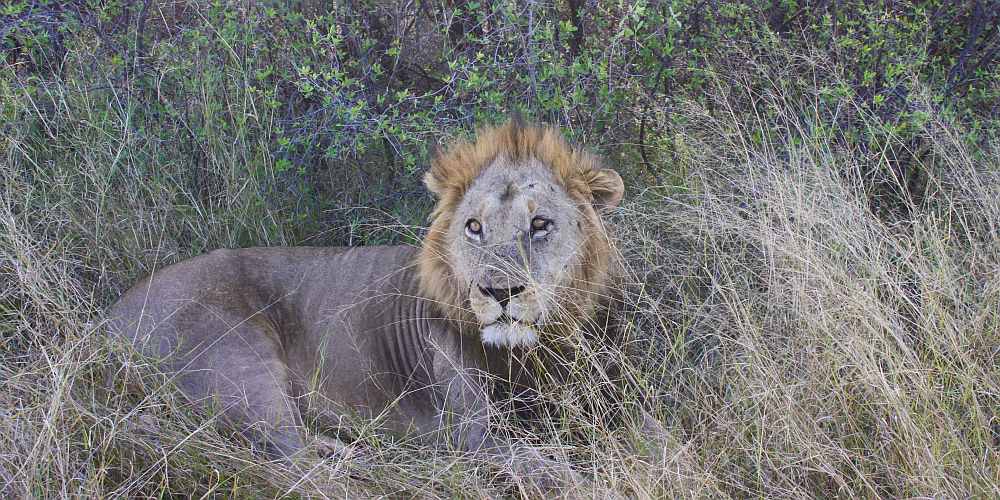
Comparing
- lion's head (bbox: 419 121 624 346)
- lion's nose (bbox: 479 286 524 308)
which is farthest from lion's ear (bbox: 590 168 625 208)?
lion's nose (bbox: 479 286 524 308)

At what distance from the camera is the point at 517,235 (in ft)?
11.6

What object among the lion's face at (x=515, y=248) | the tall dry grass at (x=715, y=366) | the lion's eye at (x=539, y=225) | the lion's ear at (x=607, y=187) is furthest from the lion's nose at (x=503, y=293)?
the lion's ear at (x=607, y=187)

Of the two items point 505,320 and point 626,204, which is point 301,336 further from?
A: point 626,204

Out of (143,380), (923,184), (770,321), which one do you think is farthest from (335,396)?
(923,184)

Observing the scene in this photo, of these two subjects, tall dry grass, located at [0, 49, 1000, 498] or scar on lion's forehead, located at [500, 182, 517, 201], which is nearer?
tall dry grass, located at [0, 49, 1000, 498]

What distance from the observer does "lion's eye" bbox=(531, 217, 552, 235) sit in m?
3.60

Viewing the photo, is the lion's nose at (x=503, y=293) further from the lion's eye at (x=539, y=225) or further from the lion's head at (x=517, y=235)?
the lion's eye at (x=539, y=225)

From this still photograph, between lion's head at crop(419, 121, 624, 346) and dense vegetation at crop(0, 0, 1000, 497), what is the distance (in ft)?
1.10

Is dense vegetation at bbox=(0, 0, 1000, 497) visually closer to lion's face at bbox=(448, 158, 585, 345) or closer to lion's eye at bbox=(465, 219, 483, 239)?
lion's face at bbox=(448, 158, 585, 345)

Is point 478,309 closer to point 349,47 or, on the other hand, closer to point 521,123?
point 521,123

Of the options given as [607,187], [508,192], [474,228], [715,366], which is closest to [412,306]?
[474,228]

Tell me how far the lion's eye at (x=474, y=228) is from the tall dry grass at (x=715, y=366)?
0.65m

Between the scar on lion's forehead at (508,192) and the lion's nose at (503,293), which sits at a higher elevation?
the scar on lion's forehead at (508,192)

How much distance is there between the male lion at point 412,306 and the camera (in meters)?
3.55
